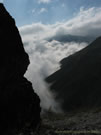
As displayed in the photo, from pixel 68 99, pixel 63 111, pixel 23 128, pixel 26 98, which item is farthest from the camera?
pixel 68 99

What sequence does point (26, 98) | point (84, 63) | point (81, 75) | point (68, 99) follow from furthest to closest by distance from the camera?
point (84, 63) < point (81, 75) < point (68, 99) < point (26, 98)

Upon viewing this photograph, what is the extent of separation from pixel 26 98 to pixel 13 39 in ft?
32.0

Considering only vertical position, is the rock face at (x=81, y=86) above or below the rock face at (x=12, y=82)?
above

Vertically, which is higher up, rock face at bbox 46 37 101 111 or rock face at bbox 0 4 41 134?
rock face at bbox 46 37 101 111

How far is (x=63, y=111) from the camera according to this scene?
453ft

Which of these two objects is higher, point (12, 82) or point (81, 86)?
point (81, 86)

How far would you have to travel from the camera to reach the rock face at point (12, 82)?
1126 inches

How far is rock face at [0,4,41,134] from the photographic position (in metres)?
28.6

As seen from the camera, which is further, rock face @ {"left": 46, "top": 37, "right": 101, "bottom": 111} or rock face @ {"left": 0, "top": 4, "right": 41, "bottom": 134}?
rock face @ {"left": 46, "top": 37, "right": 101, "bottom": 111}

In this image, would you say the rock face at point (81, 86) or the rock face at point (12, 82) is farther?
the rock face at point (81, 86)

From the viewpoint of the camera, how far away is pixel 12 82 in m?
30.8

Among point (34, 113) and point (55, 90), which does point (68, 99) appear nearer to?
point (55, 90)

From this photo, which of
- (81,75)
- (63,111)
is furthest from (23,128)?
(81,75)

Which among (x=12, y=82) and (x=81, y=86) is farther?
(x=81, y=86)
